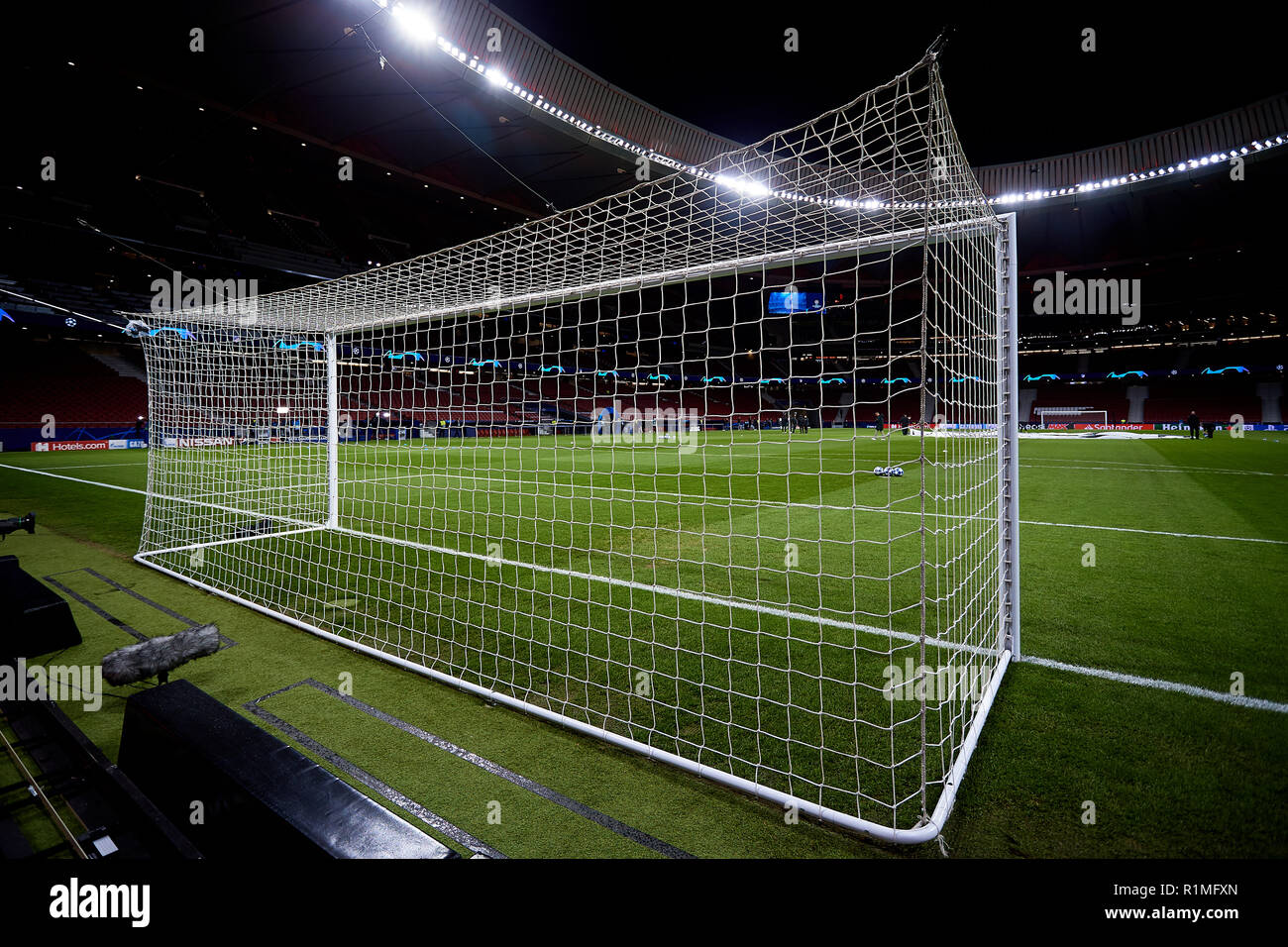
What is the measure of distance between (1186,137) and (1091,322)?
25.6 metres

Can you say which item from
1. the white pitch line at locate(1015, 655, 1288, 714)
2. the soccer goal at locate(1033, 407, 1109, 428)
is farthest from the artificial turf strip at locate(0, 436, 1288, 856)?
the soccer goal at locate(1033, 407, 1109, 428)

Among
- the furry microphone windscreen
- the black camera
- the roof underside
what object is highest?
the roof underside

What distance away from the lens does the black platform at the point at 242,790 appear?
51.1 inches

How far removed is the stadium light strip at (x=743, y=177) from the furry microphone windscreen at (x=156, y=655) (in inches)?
122

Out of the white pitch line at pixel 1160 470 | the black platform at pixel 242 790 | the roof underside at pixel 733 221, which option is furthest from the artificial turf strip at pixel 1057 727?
the white pitch line at pixel 1160 470

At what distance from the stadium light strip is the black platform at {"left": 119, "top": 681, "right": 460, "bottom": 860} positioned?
7.11 feet

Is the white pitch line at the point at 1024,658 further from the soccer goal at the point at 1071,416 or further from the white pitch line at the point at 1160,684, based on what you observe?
the soccer goal at the point at 1071,416

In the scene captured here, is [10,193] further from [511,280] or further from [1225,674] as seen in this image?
[1225,674]

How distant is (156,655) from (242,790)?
5.64 feet

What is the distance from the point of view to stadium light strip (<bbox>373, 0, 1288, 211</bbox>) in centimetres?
240

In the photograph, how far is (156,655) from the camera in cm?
264

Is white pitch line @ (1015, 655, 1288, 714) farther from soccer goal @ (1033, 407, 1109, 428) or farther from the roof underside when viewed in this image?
soccer goal @ (1033, 407, 1109, 428)

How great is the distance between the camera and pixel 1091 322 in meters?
42.5
